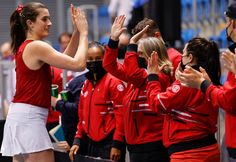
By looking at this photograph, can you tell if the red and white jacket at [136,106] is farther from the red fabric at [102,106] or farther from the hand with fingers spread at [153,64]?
the hand with fingers spread at [153,64]

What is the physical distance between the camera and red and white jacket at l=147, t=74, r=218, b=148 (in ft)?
20.4

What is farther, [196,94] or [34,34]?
[34,34]

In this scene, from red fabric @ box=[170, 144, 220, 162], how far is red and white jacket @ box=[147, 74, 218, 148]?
8 centimetres

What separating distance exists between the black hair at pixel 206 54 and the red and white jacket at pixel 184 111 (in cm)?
21

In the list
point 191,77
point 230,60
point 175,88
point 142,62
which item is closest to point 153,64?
point 175,88

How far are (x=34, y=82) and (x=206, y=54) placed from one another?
130 cm

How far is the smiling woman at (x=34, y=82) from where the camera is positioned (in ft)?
21.7

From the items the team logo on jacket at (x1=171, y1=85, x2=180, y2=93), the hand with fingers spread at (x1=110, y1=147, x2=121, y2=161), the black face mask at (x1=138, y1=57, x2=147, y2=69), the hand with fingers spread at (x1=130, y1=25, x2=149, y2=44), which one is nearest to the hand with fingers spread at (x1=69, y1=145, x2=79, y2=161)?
the hand with fingers spread at (x1=110, y1=147, x2=121, y2=161)

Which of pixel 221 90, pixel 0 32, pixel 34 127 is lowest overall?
pixel 0 32

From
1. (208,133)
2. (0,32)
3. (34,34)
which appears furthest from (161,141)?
(0,32)

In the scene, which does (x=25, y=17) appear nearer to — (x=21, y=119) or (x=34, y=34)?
(x=34, y=34)

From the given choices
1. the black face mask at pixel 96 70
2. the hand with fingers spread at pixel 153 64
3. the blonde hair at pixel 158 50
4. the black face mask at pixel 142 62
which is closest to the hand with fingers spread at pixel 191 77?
the hand with fingers spread at pixel 153 64

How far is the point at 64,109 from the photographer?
8023 mm

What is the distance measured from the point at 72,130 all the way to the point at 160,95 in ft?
6.82
